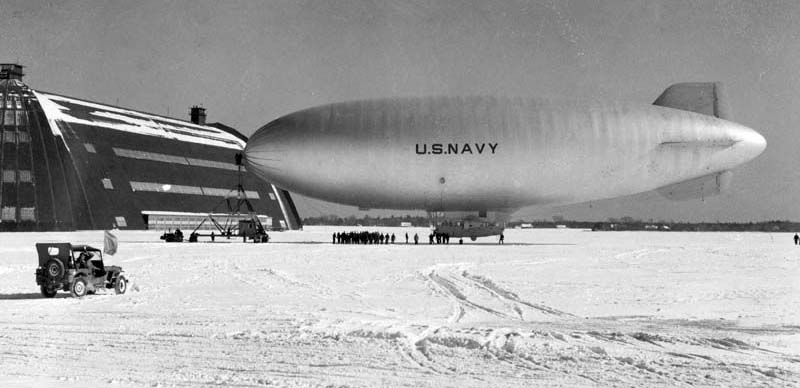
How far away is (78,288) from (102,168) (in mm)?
52554

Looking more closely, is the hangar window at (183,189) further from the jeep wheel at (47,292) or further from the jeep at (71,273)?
the jeep wheel at (47,292)

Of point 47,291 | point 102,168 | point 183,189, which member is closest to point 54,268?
point 47,291

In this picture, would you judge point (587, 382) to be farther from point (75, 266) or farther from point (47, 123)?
point (47, 123)

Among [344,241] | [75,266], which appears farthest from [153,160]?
[75,266]

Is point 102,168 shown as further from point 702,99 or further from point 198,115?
point 702,99

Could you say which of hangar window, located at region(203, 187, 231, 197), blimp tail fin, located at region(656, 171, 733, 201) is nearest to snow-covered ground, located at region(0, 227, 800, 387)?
blimp tail fin, located at region(656, 171, 733, 201)

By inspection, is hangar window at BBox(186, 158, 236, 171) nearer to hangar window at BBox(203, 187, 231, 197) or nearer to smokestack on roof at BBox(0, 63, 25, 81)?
hangar window at BBox(203, 187, 231, 197)

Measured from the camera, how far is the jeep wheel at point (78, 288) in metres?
16.2

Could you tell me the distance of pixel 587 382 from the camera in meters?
7.96

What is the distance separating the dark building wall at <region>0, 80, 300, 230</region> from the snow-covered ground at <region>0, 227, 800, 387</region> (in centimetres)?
4003

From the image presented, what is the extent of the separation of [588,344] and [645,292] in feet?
25.2

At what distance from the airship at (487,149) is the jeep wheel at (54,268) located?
21.1 metres

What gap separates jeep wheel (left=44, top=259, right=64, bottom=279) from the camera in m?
16.1

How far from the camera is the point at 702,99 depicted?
40.4 metres
